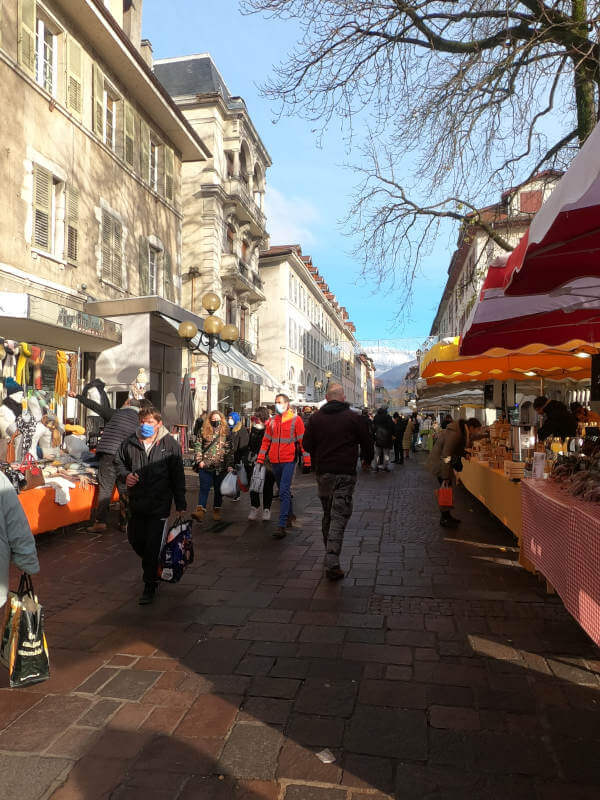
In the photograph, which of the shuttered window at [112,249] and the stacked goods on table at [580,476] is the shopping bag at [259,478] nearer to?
the stacked goods on table at [580,476]

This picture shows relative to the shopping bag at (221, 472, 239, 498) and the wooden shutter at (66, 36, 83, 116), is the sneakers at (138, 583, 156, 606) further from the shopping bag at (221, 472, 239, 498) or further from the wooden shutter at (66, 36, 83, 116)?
the wooden shutter at (66, 36, 83, 116)

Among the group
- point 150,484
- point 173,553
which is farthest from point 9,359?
point 173,553

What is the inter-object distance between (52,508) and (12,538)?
4322 millimetres

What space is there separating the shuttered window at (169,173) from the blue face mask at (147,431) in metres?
15.5

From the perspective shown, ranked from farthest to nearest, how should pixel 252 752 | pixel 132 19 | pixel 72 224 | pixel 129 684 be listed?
pixel 132 19, pixel 72 224, pixel 129 684, pixel 252 752

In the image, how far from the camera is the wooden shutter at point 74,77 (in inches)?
533

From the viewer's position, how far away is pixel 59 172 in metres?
13.0

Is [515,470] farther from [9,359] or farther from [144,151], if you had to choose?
[144,151]

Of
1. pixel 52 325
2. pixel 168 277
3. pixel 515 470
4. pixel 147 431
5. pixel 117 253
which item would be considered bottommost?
pixel 515 470

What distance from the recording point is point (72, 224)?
13.5 meters

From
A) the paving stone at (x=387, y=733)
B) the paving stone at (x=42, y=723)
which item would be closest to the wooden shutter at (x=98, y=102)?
the paving stone at (x=42, y=723)

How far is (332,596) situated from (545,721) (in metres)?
2.34

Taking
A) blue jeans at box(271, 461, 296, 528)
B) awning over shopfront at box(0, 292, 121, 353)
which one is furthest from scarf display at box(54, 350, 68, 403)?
blue jeans at box(271, 461, 296, 528)

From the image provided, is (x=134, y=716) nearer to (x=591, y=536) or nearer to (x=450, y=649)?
(x=450, y=649)
